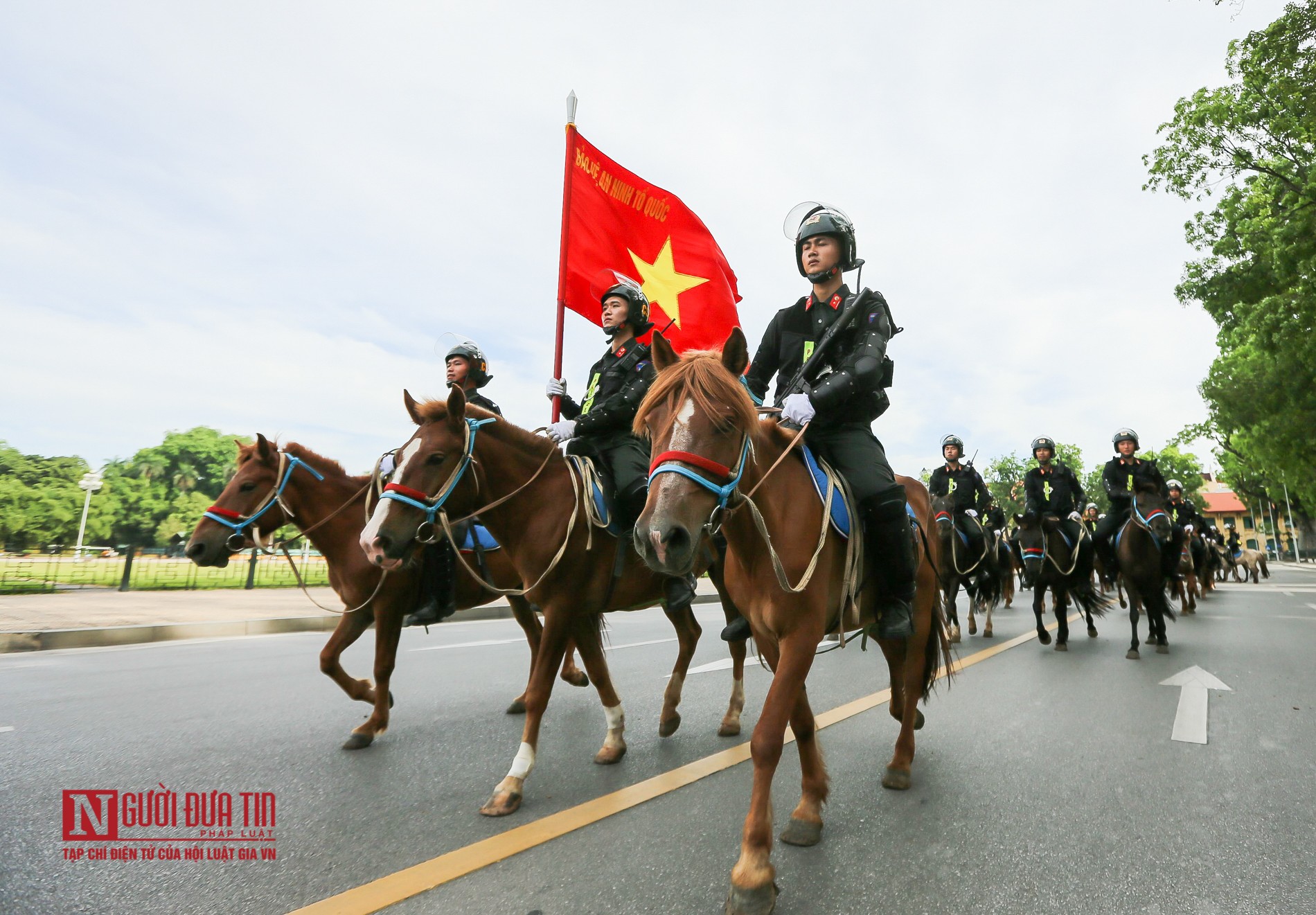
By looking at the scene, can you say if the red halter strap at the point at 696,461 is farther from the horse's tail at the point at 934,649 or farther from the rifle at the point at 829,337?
the horse's tail at the point at 934,649

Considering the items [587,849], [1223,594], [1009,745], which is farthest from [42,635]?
[1223,594]

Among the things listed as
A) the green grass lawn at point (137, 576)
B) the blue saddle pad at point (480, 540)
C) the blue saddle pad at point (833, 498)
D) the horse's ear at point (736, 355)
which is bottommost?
the green grass lawn at point (137, 576)

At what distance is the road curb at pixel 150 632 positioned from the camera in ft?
31.1

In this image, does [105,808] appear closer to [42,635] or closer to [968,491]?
[42,635]

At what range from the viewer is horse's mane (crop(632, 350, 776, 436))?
9.44 feet

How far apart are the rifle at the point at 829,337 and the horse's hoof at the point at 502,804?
243 centimetres

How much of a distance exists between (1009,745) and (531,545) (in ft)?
10.8

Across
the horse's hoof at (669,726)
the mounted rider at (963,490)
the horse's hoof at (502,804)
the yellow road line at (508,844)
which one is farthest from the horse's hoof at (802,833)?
the mounted rider at (963,490)

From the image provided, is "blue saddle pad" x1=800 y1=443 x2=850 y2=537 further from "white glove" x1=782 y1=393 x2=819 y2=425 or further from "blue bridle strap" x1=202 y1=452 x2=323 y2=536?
"blue bridle strap" x1=202 y1=452 x2=323 y2=536

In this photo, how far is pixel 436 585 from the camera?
5.43 meters

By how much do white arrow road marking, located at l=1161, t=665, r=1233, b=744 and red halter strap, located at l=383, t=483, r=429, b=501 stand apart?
507cm

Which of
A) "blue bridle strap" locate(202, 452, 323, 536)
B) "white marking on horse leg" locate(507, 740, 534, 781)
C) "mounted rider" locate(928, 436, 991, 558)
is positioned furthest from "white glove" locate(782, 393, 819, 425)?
"mounted rider" locate(928, 436, 991, 558)

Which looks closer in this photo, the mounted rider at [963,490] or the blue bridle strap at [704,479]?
the blue bridle strap at [704,479]

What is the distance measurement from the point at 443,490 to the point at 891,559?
2.55 m
